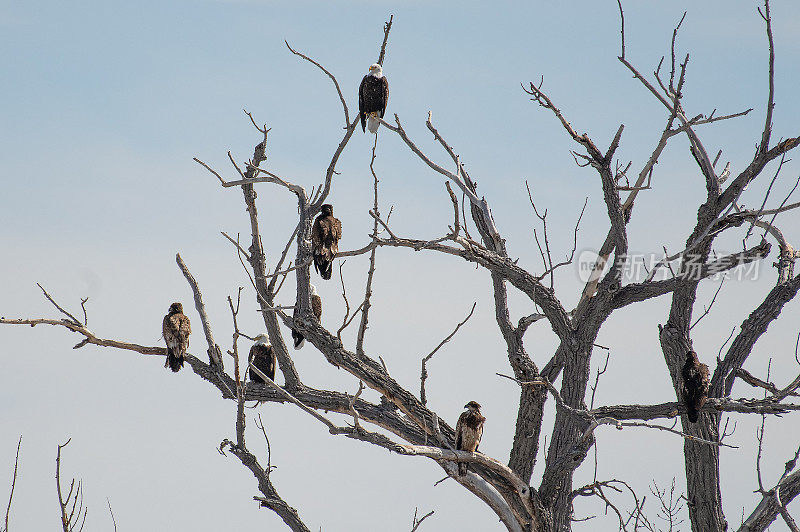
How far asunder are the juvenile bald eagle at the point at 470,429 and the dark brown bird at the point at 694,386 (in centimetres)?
153

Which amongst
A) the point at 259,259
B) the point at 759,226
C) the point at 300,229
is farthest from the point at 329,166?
the point at 759,226

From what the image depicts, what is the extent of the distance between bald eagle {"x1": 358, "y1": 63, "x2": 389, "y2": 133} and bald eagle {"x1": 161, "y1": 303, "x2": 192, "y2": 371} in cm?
244

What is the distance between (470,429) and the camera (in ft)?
20.4

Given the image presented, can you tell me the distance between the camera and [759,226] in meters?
6.69

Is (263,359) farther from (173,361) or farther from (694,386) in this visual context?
(694,386)

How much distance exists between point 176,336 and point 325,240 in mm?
1482

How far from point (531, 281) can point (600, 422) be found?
4.11 ft

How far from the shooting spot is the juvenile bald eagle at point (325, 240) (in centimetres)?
697

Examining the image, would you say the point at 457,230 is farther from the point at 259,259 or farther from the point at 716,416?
the point at 716,416

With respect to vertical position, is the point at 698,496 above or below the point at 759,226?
below

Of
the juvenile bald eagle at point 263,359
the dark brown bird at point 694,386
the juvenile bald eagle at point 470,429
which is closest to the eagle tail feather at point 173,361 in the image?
the juvenile bald eagle at point 263,359

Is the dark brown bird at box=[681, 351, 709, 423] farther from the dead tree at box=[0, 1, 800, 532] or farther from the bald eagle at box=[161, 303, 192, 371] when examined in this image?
the bald eagle at box=[161, 303, 192, 371]

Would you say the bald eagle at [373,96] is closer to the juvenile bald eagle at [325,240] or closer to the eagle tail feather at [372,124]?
the eagle tail feather at [372,124]

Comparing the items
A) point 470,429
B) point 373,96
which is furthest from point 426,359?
point 373,96
